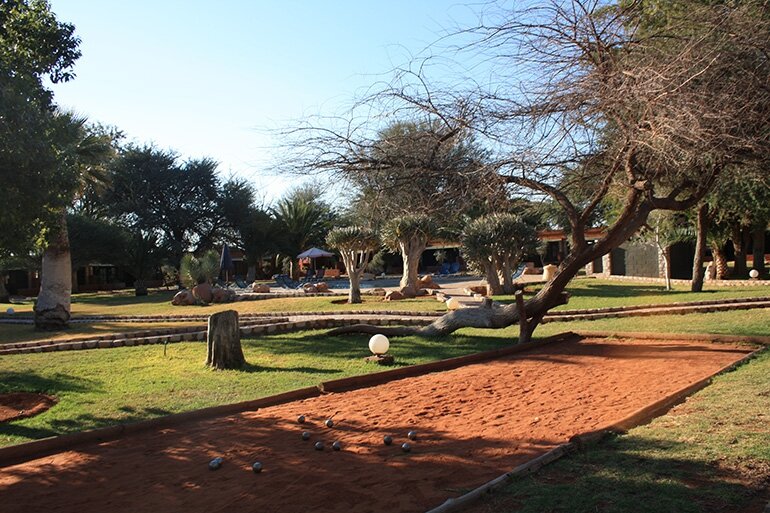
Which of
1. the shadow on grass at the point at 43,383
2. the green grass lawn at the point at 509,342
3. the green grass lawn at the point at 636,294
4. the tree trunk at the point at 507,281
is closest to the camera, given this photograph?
the green grass lawn at the point at 509,342

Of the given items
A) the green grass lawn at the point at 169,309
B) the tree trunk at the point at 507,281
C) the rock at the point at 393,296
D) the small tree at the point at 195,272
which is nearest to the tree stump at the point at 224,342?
the green grass lawn at the point at 169,309

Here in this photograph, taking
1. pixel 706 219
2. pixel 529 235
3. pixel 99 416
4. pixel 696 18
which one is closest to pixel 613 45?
pixel 696 18

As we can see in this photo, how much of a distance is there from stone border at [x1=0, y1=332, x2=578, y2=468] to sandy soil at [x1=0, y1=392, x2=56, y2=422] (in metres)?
1.85

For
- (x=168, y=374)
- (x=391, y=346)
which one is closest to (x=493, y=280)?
(x=391, y=346)

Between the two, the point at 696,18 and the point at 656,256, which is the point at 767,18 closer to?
the point at 696,18

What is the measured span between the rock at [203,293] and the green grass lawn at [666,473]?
24.0 m

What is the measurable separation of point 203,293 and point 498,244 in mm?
12934

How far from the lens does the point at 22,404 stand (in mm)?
8562

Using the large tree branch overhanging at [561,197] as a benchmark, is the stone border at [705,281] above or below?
below

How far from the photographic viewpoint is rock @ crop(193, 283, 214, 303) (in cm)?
2781

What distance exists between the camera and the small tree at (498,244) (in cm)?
2219

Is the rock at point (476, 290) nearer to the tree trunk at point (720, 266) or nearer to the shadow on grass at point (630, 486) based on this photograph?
the tree trunk at point (720, 266)

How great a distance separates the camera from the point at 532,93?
8.48 metres

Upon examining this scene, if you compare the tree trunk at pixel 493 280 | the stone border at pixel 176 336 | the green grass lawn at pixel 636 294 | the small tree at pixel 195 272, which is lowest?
the stone border at pixel 176 336
